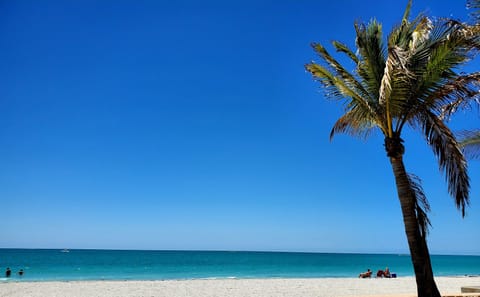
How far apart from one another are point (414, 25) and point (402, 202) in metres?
3.54

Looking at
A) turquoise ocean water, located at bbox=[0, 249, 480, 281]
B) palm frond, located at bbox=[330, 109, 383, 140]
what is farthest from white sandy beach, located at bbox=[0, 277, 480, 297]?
turquoise ocean water, located at bbox=[0, 249, 480, 281]

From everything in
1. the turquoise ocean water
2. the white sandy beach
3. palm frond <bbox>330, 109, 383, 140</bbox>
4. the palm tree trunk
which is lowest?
the turquoise ocean water

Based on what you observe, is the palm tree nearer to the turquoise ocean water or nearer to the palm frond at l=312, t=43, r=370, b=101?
the palm frond at l=312, t=43, r=370, b=101

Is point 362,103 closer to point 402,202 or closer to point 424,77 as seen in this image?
point 424,77

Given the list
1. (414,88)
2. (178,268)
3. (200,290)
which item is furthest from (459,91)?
(178,268)

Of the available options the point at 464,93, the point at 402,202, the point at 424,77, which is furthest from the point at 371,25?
the point at 402,202

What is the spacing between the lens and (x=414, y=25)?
800 centimetres

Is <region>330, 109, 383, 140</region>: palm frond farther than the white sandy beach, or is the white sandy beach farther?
the white sandy beach

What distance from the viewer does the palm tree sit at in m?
7.06

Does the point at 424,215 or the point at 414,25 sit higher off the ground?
the point at 414,25

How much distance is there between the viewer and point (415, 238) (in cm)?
717

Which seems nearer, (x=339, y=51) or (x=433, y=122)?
(x=433, y=122)

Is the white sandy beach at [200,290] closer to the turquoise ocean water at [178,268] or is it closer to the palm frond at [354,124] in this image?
the palm frond at [354,124]

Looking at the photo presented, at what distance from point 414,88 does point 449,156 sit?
1436 millimetres
